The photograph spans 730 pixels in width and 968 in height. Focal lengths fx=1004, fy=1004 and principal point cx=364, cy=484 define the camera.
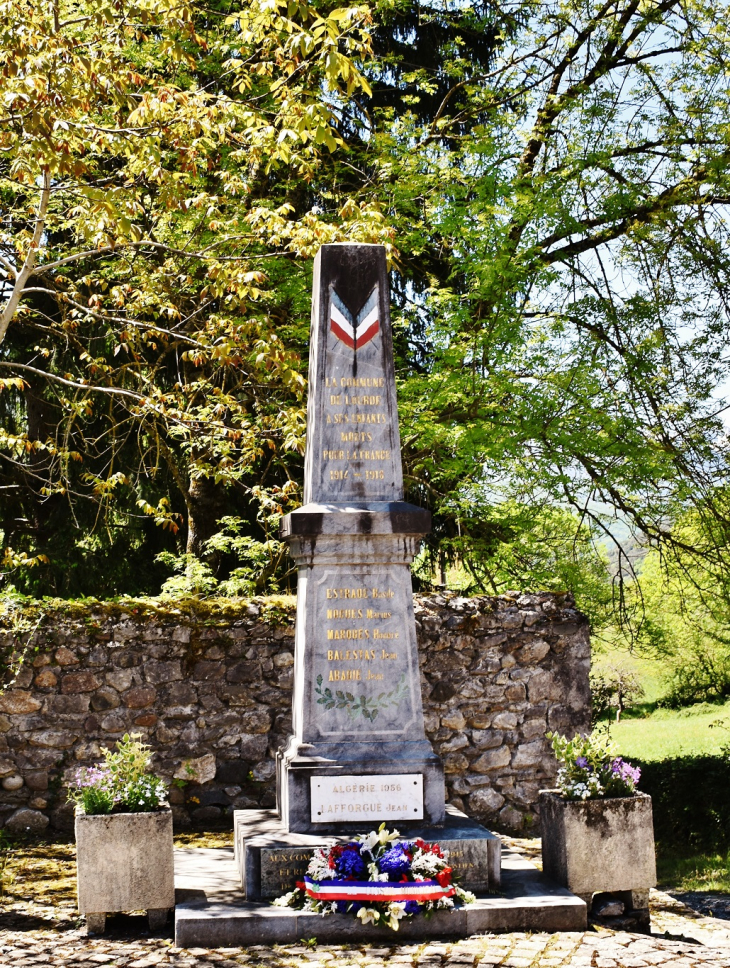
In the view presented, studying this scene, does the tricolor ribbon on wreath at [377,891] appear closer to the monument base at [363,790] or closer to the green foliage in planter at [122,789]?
the monument base at [363,790]

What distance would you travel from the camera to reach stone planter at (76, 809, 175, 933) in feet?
19.6

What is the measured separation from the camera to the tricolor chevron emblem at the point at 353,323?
7156mm

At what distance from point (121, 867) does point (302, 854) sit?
1081mm

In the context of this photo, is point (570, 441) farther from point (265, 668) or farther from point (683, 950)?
point (683, 950)

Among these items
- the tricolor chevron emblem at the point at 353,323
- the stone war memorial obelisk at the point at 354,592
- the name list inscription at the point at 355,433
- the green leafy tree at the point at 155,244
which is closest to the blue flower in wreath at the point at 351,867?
the stone war memorial obelisk at the point at 354,592

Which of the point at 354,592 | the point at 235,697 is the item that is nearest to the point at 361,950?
the point at 354,592

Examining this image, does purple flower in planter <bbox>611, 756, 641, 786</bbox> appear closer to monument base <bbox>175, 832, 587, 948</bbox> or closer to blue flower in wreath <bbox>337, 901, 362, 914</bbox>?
monument base <bbox>175, 832, 587, 948</bbox>

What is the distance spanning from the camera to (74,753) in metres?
9.05

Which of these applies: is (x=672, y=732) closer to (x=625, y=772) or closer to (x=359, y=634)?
(x=625, y=772)

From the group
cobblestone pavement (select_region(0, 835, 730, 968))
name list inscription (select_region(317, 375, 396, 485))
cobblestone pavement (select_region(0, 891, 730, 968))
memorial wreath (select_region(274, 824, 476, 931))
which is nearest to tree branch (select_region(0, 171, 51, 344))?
name list inscription (select_region(317, 375, 396, 485))

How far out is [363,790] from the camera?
21.4ft

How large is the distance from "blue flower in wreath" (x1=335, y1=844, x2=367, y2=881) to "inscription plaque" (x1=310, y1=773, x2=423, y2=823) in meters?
0.52

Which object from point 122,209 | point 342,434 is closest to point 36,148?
point 122,209

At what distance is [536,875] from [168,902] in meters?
2.48
